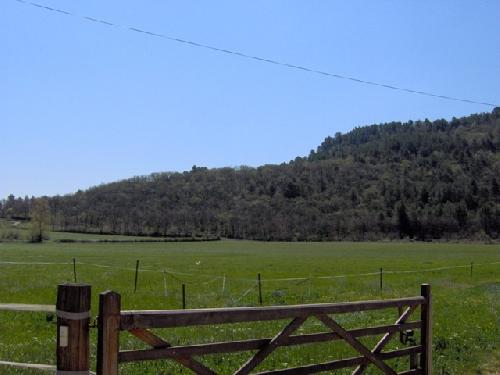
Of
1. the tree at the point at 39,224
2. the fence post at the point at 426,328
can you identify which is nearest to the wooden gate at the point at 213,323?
the fence post at the point at 426,328

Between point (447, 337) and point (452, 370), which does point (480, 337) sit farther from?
point (452, 370)

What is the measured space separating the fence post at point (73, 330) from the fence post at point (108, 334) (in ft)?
0.33

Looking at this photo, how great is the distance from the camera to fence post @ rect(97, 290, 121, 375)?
495 cm

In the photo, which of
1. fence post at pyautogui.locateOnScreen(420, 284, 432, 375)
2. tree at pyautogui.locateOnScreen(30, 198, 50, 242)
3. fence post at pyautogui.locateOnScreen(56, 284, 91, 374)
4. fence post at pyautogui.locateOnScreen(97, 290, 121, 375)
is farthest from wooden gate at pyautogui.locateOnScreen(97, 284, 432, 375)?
tree at pyautogui.locateOnScreen(30, 198, 50, 242)

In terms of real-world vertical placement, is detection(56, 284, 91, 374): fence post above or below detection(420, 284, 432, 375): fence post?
above

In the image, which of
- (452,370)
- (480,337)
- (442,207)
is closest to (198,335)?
(452,370)

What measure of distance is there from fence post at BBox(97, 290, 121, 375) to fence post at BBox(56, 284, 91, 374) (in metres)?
0.10

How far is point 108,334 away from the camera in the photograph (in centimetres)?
498

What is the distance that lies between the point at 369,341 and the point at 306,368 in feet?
19.0

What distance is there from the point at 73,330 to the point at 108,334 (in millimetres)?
278

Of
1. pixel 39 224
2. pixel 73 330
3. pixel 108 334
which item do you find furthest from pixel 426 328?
pixel 39 224

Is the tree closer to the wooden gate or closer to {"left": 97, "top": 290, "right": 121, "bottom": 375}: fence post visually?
the wooden gate

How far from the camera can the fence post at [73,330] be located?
190 inches

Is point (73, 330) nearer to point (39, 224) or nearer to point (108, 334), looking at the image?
point (108, 334)
